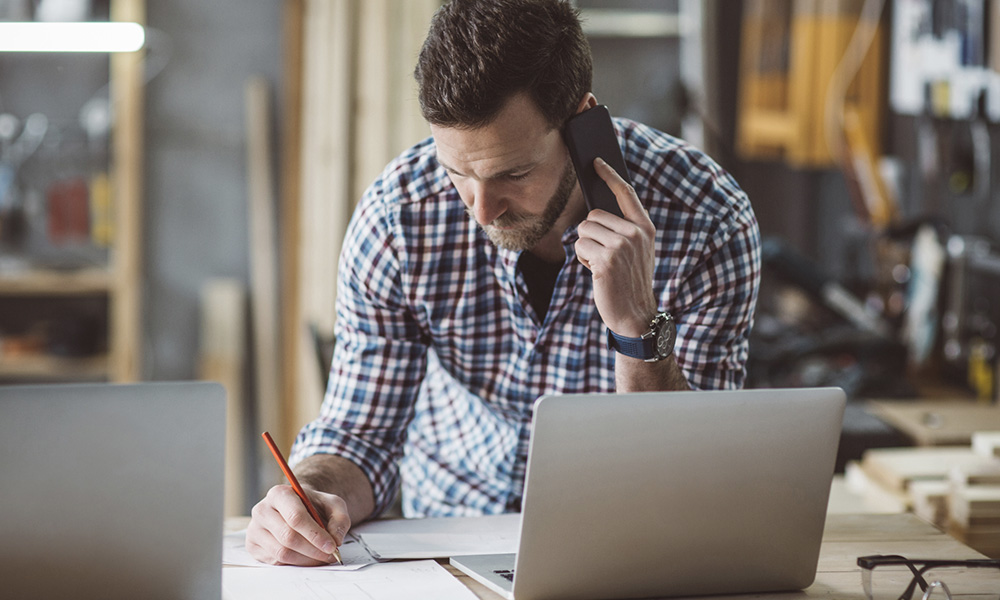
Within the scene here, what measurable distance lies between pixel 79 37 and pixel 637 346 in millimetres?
1954

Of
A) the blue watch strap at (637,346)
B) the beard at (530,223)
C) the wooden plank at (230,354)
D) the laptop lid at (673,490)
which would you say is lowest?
the wooden plank at (230,354)

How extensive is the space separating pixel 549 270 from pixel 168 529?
78 centimetres

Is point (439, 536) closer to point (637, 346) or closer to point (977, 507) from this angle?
point (637, 346)

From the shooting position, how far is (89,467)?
0.96 metres

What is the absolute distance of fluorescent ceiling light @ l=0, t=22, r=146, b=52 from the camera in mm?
2688

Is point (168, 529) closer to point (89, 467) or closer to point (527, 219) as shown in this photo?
point (89, 467)

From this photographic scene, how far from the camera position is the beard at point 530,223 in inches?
56.3

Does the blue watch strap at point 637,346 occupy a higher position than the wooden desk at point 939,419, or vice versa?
the blue watch strap at point 637,346

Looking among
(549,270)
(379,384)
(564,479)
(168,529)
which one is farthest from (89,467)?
(549,270)

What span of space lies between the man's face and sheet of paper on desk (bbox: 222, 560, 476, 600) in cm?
47

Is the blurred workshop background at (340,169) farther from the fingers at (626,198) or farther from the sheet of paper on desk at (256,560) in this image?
the sheet of paper on desk at (256,560)

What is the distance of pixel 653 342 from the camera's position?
1.38 m

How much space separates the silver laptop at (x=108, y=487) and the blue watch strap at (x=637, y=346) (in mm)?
592

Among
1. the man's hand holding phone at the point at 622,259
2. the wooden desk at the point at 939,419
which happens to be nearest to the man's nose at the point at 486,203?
the man's hand holding phone at the point at 622,259
